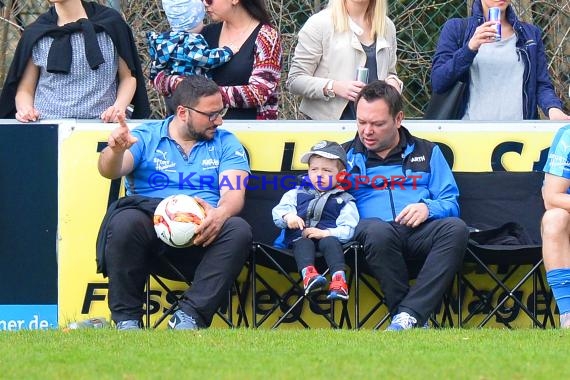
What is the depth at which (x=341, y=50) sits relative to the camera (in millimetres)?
9047

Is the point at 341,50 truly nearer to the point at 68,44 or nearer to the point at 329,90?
the point at 329,90

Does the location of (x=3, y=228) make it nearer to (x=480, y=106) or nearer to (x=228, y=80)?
(x=228, y=80)

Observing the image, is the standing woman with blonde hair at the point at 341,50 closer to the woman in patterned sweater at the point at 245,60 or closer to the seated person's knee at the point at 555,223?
the woman in patterned sweater at the point at 245,60

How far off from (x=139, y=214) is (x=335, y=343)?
1.64 metres

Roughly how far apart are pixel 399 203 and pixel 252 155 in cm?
110

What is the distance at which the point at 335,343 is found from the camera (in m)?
6.96

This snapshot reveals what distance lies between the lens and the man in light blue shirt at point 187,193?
7879mm

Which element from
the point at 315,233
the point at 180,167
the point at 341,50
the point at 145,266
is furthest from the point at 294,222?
the point at 341,50

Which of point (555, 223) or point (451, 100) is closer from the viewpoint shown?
point (555, 223)

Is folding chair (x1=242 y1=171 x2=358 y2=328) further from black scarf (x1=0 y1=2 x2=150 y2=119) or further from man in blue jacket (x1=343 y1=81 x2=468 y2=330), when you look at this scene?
black scarf (x1=0 y1=2 x2=150 y2=119)

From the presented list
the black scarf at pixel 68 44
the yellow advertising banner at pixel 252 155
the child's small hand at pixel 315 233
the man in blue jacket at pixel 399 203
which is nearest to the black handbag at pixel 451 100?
the yellow advertising banner at pixel 252 155

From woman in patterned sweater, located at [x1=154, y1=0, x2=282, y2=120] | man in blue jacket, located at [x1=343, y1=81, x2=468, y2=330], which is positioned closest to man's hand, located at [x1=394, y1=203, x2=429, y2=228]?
man in blue jacket, located at [x1=343, y1=81, x2=468, y2=330]

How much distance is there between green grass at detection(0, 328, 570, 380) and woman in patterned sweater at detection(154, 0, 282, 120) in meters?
1.90

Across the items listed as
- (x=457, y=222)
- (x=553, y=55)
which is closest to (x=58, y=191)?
(x=457, y=222)
